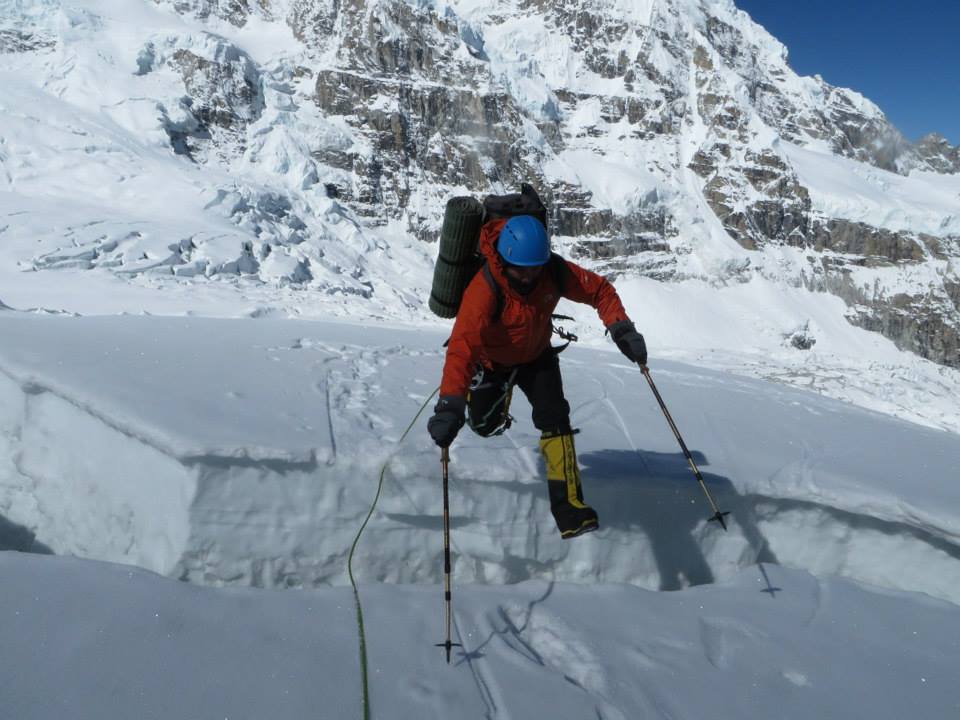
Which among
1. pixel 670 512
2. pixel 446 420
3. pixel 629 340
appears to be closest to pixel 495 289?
pixel 446 420

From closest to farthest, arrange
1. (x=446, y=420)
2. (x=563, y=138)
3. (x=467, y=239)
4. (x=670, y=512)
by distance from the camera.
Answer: (x=446, y=420), (x=467, y=239), (x=670, y=512), (x=563, y=138)

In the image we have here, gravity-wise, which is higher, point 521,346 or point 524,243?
point 524,243

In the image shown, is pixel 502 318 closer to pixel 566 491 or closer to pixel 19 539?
pixel 566 491

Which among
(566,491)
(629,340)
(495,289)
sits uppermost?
(495,289)

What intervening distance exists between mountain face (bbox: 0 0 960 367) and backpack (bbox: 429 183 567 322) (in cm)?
4834

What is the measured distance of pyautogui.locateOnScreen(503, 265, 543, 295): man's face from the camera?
309cm

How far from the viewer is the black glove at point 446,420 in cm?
276

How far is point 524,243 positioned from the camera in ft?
9.87

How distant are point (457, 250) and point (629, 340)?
1054mm

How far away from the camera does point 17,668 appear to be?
2055 mm

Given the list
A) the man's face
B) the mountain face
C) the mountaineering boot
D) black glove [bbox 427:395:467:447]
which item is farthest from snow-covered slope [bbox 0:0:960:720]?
the mountain face

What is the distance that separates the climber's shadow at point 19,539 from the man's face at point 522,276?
296cm

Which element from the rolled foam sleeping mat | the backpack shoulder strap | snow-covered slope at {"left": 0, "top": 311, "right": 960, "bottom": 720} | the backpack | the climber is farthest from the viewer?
the rolled foam sleeping mat

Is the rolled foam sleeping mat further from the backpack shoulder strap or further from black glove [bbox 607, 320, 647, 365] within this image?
Answer: black glove [bbox 607, 320, 647, 365]
